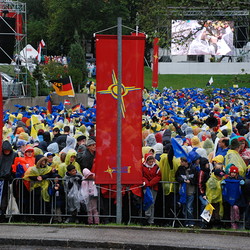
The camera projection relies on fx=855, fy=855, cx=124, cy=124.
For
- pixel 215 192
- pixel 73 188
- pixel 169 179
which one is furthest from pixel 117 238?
pixel 215 192

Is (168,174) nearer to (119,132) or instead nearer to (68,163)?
(119,132)

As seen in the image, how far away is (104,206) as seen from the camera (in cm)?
1335

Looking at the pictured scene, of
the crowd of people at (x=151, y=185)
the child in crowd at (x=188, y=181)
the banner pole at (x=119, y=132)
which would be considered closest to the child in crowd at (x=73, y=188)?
the crowd of people at (x=151, y=185)

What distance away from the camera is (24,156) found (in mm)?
14258

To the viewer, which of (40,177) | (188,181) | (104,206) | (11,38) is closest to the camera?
(188,181)

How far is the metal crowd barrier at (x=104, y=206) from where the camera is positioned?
13.1 meters

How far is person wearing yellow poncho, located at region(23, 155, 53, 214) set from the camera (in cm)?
1322

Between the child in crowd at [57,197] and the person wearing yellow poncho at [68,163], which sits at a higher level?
the person wearing yellow poncho at [68,163]

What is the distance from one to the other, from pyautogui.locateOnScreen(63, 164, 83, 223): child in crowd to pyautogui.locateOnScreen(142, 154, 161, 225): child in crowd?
1001 millimetres

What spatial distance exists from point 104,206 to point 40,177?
110 centimetres

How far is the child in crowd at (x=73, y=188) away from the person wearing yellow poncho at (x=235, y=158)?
7.50 feet

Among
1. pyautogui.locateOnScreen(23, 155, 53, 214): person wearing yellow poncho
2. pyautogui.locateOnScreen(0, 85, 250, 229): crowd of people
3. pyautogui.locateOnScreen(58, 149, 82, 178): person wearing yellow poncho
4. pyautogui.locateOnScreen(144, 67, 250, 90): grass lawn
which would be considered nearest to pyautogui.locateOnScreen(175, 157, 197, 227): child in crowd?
pyautogui.locateOnScreen(0, 85, 250, 229): crowd of people

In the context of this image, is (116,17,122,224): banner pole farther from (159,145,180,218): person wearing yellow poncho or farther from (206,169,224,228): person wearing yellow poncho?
(206,169,224,228): person wearing yellow poncho

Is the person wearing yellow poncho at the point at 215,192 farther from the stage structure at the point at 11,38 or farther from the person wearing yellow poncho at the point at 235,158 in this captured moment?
the stage structure at the point at 11,38
